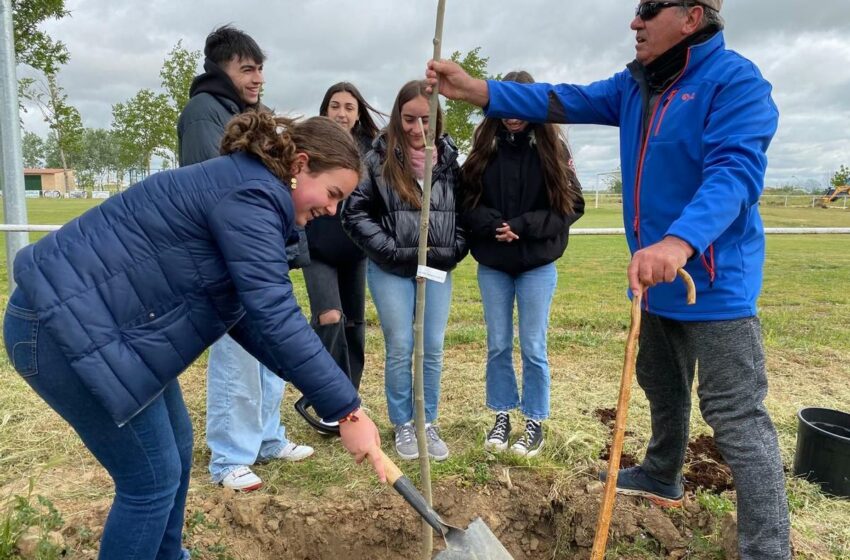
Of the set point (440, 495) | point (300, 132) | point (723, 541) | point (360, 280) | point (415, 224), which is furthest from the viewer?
point (360, 280)

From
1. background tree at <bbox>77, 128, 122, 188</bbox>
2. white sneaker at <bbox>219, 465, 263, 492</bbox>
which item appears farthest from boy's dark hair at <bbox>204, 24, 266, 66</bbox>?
background tree at <bbox>77, 128, 122, 188</bbox>

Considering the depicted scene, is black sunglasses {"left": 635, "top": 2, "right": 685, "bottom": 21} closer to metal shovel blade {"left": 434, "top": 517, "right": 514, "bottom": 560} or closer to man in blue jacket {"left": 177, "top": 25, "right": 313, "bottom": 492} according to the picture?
man in blue jacket {"left": 177, "top": 25, "right": 313, "bottom": 492}

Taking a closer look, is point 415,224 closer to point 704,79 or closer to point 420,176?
point 420,176

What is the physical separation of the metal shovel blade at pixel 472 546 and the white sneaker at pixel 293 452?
5.20 ft

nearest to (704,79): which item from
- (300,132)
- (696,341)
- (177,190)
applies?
(696,341)

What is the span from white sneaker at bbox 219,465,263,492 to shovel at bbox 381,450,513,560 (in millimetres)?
1329

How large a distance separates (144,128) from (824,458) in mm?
26401

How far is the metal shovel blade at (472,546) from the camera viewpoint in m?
2.06

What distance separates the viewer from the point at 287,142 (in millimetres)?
1876

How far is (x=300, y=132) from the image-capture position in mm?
1949

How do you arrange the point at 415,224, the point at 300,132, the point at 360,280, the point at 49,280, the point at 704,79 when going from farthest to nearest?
the point at 360,280, the point at 415,224, the point at 704,79, the point at 300,132, the point at 49,280

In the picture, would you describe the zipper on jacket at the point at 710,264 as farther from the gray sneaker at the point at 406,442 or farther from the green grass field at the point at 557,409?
the gray sneaker at the point at 406,442

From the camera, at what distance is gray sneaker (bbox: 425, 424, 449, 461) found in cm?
346

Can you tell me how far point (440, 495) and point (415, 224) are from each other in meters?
1.36
